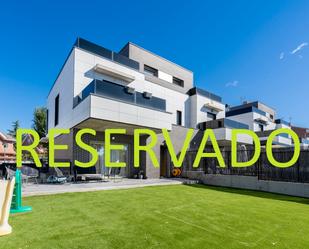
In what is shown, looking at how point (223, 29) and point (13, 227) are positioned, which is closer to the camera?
point (13, 227)

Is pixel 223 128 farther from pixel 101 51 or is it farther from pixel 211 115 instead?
pixel 101 51

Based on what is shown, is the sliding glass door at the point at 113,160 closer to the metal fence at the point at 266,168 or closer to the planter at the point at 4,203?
the metal fence at the point at 266,168

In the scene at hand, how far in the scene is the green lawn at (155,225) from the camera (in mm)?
3775

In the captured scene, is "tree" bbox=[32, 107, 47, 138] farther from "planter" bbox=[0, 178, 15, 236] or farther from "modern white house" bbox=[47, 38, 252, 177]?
"planter" bbox=[0, 178, 15, 236]

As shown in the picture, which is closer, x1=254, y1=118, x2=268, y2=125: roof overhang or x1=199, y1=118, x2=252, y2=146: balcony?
x1=199, y1=118, x2=252, y2=146: balcony

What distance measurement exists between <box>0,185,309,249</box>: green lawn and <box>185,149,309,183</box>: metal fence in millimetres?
3326

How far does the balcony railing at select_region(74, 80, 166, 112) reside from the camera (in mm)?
10453

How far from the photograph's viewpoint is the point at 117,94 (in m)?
11.2

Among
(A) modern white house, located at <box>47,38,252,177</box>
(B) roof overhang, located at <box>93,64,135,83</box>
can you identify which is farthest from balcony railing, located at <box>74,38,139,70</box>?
(B) roof overhang, located at <box>93,64,135,83</box>

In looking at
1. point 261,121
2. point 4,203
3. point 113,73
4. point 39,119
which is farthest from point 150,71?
point 39,119

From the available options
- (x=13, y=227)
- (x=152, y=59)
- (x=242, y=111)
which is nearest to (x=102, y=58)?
(x=152, y=59)

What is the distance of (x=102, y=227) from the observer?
4.53 m

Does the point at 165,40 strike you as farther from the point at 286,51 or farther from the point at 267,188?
the point at 267,188

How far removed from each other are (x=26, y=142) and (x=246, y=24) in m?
15.4
